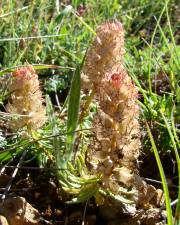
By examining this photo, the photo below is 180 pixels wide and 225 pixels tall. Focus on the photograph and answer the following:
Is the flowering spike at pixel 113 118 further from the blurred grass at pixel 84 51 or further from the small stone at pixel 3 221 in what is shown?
the blurred grass at pixel 84 51

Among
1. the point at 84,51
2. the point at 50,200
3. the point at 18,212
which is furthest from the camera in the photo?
the point at 84,51

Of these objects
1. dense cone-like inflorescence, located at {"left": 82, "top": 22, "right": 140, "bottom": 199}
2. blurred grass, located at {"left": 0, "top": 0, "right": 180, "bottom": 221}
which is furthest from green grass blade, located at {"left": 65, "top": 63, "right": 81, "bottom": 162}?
blurred grass, located at {"left": 0, "top": 0, "right": 180, "bottom": 221}

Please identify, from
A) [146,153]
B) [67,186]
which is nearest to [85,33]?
[146,153]

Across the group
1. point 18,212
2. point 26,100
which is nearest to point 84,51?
point 26,100

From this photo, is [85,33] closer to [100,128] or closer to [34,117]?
[34,117]

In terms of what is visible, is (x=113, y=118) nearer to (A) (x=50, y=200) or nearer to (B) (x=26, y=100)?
(B) (x=26, y=100)

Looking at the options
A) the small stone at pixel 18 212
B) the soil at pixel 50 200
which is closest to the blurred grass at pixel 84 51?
the soil at pixel 50 200

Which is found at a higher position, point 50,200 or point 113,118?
point 113,118
